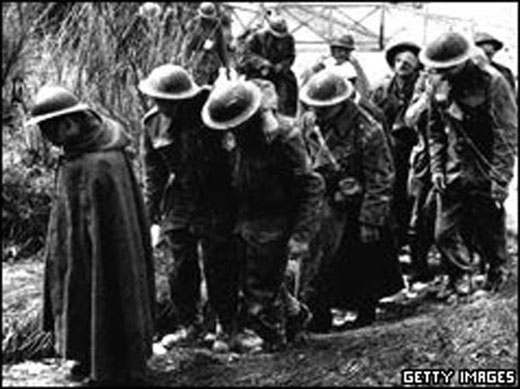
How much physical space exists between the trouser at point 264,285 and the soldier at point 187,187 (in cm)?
19

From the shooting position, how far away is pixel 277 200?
7.20m

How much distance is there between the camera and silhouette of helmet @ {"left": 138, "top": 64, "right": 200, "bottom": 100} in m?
7.13

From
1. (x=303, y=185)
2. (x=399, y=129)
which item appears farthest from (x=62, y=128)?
(x=399, y=129)

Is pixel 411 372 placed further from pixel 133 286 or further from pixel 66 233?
pixel 66 233

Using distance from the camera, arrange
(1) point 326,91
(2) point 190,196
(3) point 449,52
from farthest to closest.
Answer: (3) point 449,52
(1) point 326,91
(2) point 190,196

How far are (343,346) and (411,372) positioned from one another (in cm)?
101

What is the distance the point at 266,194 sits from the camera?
714 centimetres

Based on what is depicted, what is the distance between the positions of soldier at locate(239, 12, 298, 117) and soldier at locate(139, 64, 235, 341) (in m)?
3.12

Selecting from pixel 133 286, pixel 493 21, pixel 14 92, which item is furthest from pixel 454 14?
pixel 133 286

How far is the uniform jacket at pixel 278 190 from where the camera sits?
704 centimetres

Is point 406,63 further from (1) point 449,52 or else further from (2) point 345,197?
(2) point 345,197

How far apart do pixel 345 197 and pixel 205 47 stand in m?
3.83

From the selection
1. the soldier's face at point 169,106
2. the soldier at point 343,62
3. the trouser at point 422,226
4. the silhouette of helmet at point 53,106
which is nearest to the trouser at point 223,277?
the soldier's face at point 169,106

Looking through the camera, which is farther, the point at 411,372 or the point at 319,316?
the point at 319,316
